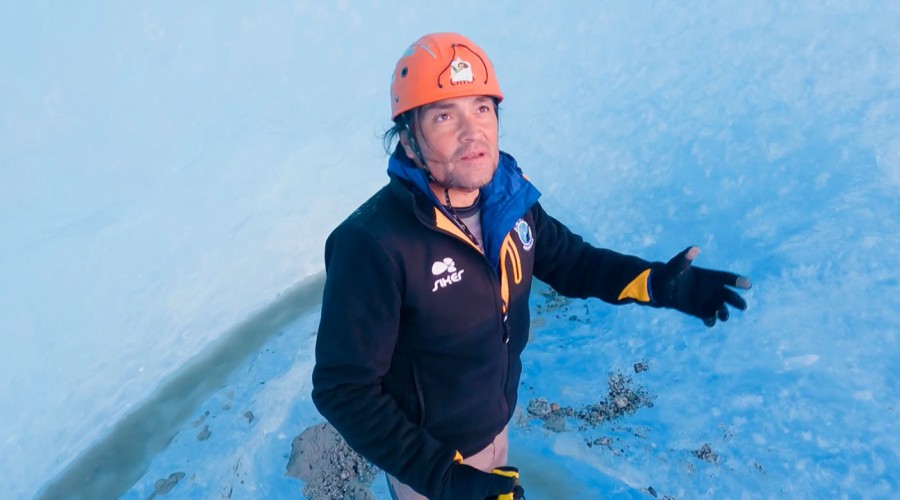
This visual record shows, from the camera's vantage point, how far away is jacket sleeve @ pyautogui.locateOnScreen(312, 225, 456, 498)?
4.96ft

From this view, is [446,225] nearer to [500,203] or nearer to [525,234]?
[500,203]

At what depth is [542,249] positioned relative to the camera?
2068 millimetres

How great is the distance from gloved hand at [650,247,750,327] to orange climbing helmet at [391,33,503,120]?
779mm

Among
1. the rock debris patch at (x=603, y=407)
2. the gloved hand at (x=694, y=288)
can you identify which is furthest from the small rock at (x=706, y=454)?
the gloved hand at (x=694, y=288)

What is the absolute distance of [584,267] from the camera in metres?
2.07

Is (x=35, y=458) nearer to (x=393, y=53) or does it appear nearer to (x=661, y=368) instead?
(x=661, y=368)

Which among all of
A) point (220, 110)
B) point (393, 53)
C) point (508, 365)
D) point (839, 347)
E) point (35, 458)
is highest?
point (393, 53)

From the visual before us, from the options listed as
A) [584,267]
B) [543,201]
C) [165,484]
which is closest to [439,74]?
[584,267]

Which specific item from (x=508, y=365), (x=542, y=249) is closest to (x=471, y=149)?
(x=542, y=249)

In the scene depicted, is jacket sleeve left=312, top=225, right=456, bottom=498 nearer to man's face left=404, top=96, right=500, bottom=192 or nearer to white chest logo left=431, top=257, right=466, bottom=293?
white chest logo left=431, top=257, right=466, bottom=293

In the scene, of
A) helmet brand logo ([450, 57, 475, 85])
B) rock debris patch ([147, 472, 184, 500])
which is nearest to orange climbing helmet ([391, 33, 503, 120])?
helmet brand logo ([450, 57, 475, 85])

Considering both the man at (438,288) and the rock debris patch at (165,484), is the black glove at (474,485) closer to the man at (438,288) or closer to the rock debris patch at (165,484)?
the man at (438,288)

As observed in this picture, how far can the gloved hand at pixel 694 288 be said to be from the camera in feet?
6.01

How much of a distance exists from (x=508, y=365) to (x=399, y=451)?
501 millimetres
